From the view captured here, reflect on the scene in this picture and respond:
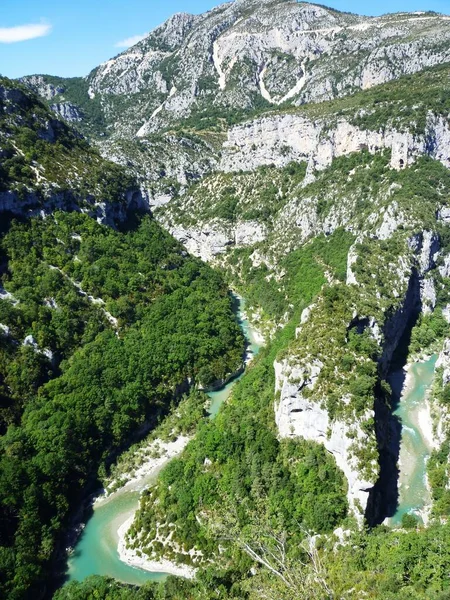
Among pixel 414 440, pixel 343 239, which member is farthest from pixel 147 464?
pixel 343 239

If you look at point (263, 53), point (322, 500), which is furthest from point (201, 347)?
point (263, 53)

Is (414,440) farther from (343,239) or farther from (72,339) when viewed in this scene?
(72,339)

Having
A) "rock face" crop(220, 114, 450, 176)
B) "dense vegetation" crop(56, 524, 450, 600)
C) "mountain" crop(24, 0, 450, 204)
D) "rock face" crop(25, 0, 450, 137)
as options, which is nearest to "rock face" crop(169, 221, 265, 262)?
"rock face" crop(220, 114, 450, 176)

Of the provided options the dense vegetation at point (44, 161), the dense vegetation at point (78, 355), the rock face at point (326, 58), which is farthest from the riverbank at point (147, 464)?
the rock face at point (326, 58)

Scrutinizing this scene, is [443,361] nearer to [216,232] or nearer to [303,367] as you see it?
[303,367]

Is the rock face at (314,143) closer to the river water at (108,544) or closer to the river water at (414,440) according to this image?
the river water at (414,440)

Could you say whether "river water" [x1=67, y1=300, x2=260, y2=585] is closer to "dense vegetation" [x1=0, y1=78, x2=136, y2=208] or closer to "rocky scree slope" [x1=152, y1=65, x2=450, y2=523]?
"rocky scree slope" [x1=152, y1=65, x2=450, y2=523]

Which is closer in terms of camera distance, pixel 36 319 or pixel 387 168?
pixel 36 319
